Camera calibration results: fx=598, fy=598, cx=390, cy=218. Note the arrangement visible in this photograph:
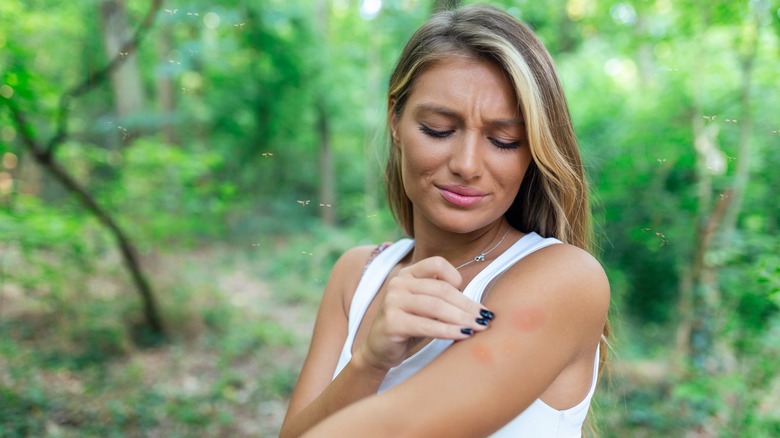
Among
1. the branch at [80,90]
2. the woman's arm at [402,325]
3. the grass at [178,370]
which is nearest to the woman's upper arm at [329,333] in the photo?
the woman's arm at [402,325]

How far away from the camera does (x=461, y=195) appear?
1504mm

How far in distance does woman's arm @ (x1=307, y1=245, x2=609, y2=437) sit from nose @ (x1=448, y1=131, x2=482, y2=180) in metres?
0.26

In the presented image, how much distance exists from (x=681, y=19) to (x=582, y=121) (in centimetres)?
263

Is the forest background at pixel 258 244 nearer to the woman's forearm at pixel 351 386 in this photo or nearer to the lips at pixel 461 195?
the lips at pixel 461 195

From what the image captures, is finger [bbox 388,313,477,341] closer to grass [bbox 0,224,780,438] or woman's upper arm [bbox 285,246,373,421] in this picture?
woman's upper arm [bbox 285,246,373,421]

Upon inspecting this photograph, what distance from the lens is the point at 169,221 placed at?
6805 millimetres

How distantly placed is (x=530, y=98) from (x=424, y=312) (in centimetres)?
58

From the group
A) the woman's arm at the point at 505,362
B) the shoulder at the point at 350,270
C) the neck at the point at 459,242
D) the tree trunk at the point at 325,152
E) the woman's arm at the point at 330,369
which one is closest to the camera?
the woman's arm at the point at 505,362

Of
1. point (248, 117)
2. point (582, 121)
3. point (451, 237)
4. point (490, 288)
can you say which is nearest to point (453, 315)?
Result: point (490, 288)

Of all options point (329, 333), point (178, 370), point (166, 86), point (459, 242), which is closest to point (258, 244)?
point (178, 370)

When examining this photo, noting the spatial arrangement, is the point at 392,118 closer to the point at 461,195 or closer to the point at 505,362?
the point at 461,195

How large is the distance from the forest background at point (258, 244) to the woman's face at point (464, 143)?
76 centimetres

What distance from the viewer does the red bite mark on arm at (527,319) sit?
4.05 ft

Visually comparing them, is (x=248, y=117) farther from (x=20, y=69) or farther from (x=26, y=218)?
(x=20, y=69)
